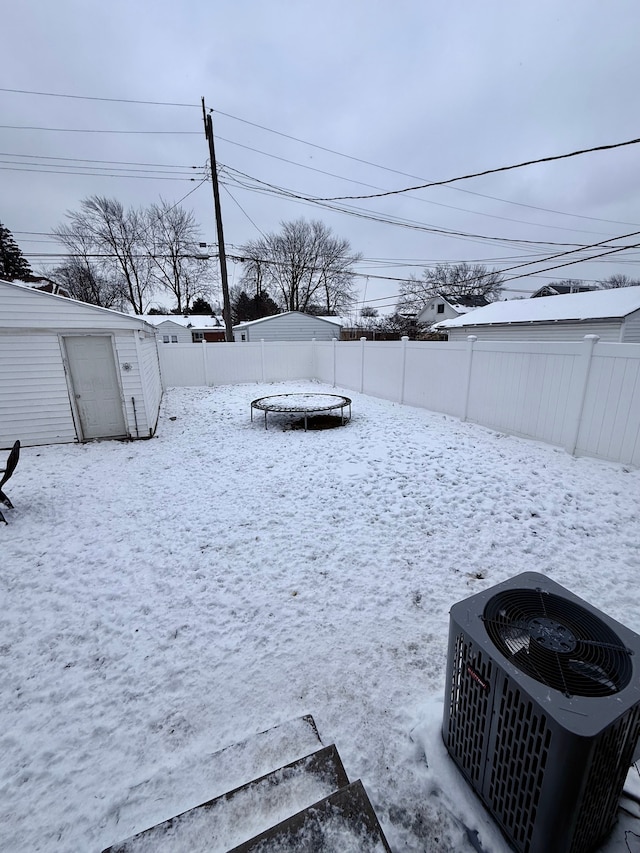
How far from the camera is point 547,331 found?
47.7ft

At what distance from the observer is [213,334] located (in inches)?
1307

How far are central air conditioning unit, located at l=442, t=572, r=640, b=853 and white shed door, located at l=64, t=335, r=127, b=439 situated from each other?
24.2 ft

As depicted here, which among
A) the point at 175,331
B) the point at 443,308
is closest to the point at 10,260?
the point at 175,331

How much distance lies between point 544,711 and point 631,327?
16.1 m

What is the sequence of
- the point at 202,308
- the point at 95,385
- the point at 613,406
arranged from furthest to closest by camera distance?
the point at 202,308, the point at 95,385, the point at 613,406

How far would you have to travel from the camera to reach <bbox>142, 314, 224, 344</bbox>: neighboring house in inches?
1102

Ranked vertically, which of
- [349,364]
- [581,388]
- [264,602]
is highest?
[581,388]

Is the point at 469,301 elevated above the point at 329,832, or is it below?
above

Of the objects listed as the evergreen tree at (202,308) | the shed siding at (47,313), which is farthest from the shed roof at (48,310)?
the evergreen tree at (202,308)

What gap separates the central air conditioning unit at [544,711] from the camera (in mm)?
1049

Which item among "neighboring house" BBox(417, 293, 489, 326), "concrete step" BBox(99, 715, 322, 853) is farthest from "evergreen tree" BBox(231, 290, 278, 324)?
"concrete step" BBox(99, 715, 322, 853)

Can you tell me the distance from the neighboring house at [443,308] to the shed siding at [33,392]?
29933mm

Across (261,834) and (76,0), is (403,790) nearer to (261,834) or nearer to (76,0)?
(261,834)

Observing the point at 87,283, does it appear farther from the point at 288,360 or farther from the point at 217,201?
the point at 288,360
